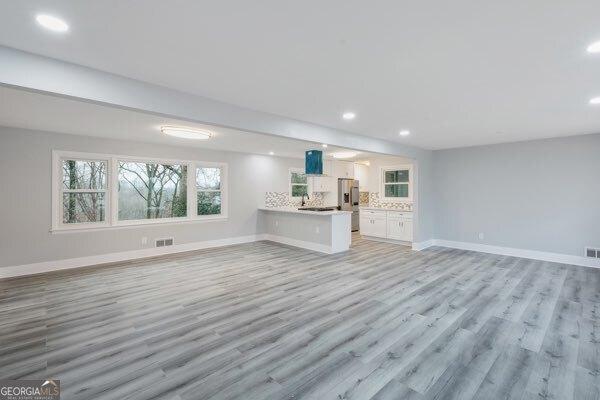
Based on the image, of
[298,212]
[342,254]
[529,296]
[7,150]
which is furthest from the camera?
[298,212]

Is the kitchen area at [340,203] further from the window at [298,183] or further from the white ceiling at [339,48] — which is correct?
the white ceiling at [339,48]

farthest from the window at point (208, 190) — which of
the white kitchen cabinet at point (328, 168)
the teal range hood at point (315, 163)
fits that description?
the white kitchen cabinet at point (328, 168)

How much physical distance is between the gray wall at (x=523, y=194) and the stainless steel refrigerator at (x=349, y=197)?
305 centimetres

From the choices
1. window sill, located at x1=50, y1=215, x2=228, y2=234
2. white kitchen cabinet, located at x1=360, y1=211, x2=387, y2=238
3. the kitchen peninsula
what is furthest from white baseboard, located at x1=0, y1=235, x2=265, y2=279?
white kitchen cabinet, located at x1=360, y1=211, x2=387, y2=238

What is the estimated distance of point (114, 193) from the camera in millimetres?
5746

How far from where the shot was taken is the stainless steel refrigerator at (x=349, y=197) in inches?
372

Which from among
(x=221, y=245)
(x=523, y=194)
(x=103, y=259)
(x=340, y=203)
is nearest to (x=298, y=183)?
(x=340, y=203)

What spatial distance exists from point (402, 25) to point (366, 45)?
299 millimetres

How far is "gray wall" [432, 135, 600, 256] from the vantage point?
5.18 meters

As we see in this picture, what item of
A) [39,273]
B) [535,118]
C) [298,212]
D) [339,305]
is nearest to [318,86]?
[339,305]

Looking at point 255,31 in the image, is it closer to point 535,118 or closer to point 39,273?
point 535,118

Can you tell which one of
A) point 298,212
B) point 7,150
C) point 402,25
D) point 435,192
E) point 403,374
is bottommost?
point 403,374

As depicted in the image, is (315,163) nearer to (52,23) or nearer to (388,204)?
(388,204)

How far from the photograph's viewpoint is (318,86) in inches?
112
